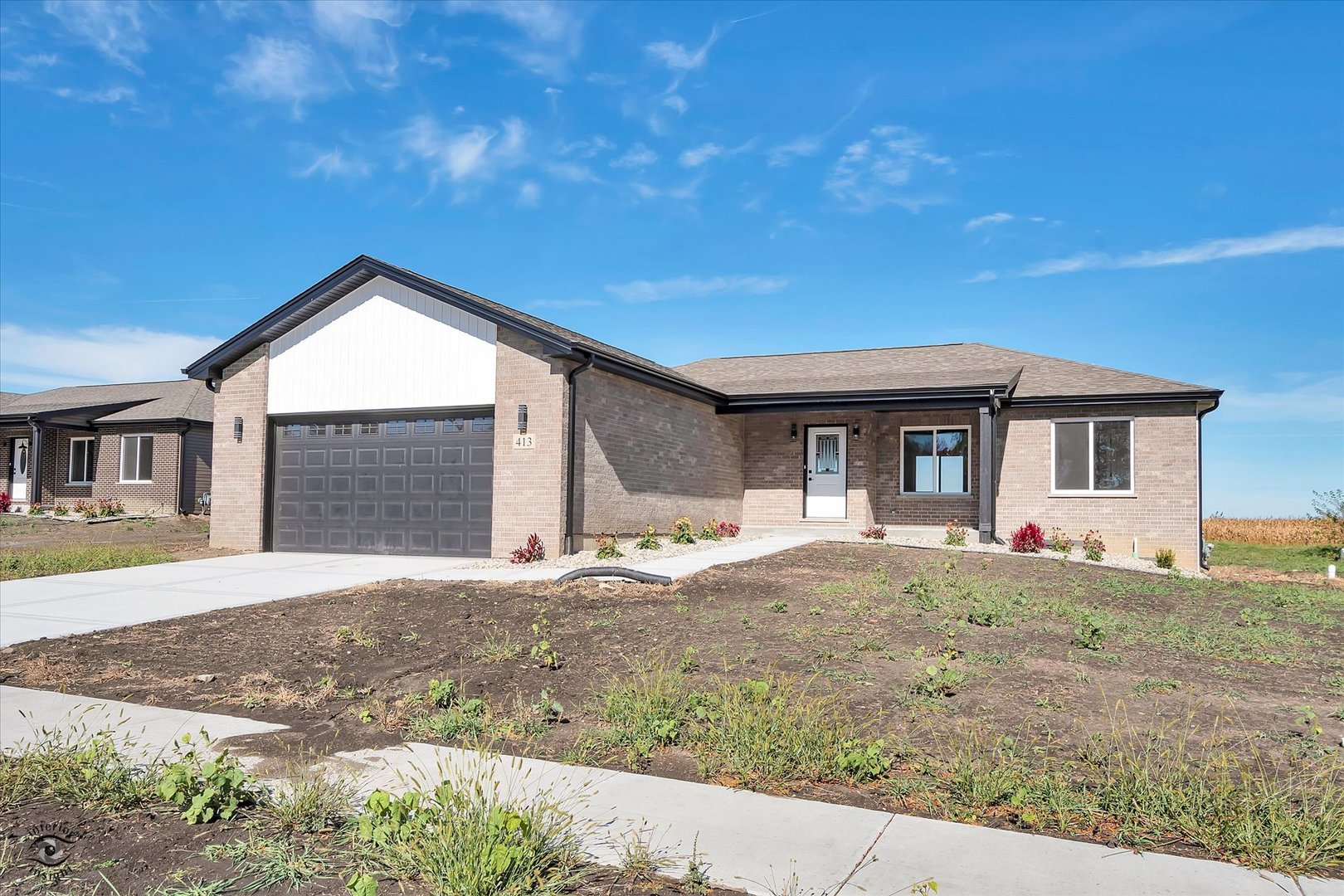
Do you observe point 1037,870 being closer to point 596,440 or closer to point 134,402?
point 596,440

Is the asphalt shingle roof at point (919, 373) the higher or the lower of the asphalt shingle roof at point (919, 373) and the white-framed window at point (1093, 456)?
the higher

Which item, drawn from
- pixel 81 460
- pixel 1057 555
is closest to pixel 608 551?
pixel 1057 555

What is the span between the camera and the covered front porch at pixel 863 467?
19.4 m

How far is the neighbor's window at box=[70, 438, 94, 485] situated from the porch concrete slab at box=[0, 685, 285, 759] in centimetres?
3004

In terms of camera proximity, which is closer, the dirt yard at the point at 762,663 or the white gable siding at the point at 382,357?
the dirt yard at the point at 762,663

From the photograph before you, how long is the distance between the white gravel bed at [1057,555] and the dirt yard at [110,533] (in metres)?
14.3

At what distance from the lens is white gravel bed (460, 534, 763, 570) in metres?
13.9

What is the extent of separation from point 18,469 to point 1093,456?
124 ft

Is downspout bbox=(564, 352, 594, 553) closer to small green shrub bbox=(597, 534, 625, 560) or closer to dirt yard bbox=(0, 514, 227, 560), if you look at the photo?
small green shrub bbox=(597, 534, 625, 560)

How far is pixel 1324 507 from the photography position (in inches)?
1131

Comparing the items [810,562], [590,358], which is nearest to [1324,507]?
[810,562]

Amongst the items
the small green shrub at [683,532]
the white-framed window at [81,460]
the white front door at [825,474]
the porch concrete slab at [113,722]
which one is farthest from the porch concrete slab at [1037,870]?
the white-framed window at [81,460]

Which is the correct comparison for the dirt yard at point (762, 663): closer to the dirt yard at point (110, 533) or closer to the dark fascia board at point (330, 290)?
the dark fascia board at point (330, 290)

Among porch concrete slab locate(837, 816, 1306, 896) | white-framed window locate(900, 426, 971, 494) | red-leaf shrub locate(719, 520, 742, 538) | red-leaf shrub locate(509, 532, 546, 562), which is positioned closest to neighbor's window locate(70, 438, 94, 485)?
red-leaf shrub locate(509, 532, 546, 562)
